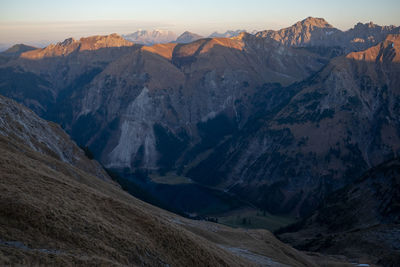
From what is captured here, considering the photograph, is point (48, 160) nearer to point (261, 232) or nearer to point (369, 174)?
point (261, 232)

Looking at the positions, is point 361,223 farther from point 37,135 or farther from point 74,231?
point 74,231

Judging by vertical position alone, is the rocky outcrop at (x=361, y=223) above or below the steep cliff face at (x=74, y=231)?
below

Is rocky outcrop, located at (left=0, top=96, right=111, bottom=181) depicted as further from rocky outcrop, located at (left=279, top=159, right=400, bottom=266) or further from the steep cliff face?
rocky outcrop, located at (left=279, top=159, right=400, bottom=266)

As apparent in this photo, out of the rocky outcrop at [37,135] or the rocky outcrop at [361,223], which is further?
the rocky outcrop at [361,223]

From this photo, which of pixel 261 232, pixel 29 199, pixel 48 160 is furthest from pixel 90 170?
pixel 29 199

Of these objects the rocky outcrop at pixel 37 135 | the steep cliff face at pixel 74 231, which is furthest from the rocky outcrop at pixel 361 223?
the rocky outcrop at pixel 37 135

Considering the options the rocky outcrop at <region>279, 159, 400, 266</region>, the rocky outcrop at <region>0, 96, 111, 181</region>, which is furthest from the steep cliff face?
the rocky outcrop at <region>279, 159, 400, 266</region>

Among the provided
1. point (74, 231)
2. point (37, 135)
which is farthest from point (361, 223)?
point (74, 231)

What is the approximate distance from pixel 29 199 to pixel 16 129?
54.2 meters

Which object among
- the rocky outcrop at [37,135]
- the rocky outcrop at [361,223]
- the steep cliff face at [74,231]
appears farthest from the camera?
the rocky outcrop at [361,223]

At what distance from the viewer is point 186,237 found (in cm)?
4366

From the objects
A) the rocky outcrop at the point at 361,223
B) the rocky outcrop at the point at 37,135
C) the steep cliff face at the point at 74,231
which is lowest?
the rocky outcrop at the point at 361,223

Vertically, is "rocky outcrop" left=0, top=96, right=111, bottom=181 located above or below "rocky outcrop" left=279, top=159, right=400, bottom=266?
above

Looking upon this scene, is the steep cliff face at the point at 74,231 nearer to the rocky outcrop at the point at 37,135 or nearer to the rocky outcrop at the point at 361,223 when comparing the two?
the rocky outcrop at the point at 37,135
